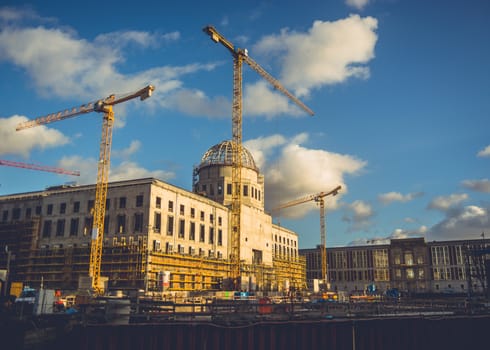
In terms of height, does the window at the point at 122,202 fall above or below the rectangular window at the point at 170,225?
above

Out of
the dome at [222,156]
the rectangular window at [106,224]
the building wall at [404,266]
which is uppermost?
the dome at [222,156]

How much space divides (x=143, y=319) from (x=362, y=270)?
125 metres

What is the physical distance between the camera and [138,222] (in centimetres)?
7656

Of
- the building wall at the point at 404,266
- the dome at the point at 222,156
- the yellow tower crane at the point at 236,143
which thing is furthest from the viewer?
the building wall at the point at 404,266

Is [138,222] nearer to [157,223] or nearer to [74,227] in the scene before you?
[157,223]

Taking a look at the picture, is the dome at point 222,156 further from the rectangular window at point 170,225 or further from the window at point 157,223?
the window at point 157,223

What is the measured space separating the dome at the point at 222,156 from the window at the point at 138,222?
38.1 metres

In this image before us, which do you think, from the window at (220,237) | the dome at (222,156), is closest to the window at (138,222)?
the window at (220,237)

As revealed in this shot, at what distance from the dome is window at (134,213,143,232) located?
125 feet

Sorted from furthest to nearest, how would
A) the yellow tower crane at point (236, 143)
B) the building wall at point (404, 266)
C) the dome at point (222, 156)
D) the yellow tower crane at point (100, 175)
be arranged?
the building wall at point (404, 266)
the dome at point (222, 156)
the yellow tower crane at point (236, 143)
the yellow tower crane at point (100, 175)

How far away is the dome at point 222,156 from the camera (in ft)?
369

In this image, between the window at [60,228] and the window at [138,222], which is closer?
the window at [138,222]

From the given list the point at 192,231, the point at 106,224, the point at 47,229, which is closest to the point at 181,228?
the point at 192,231

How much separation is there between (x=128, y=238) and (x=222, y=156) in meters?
42.4
